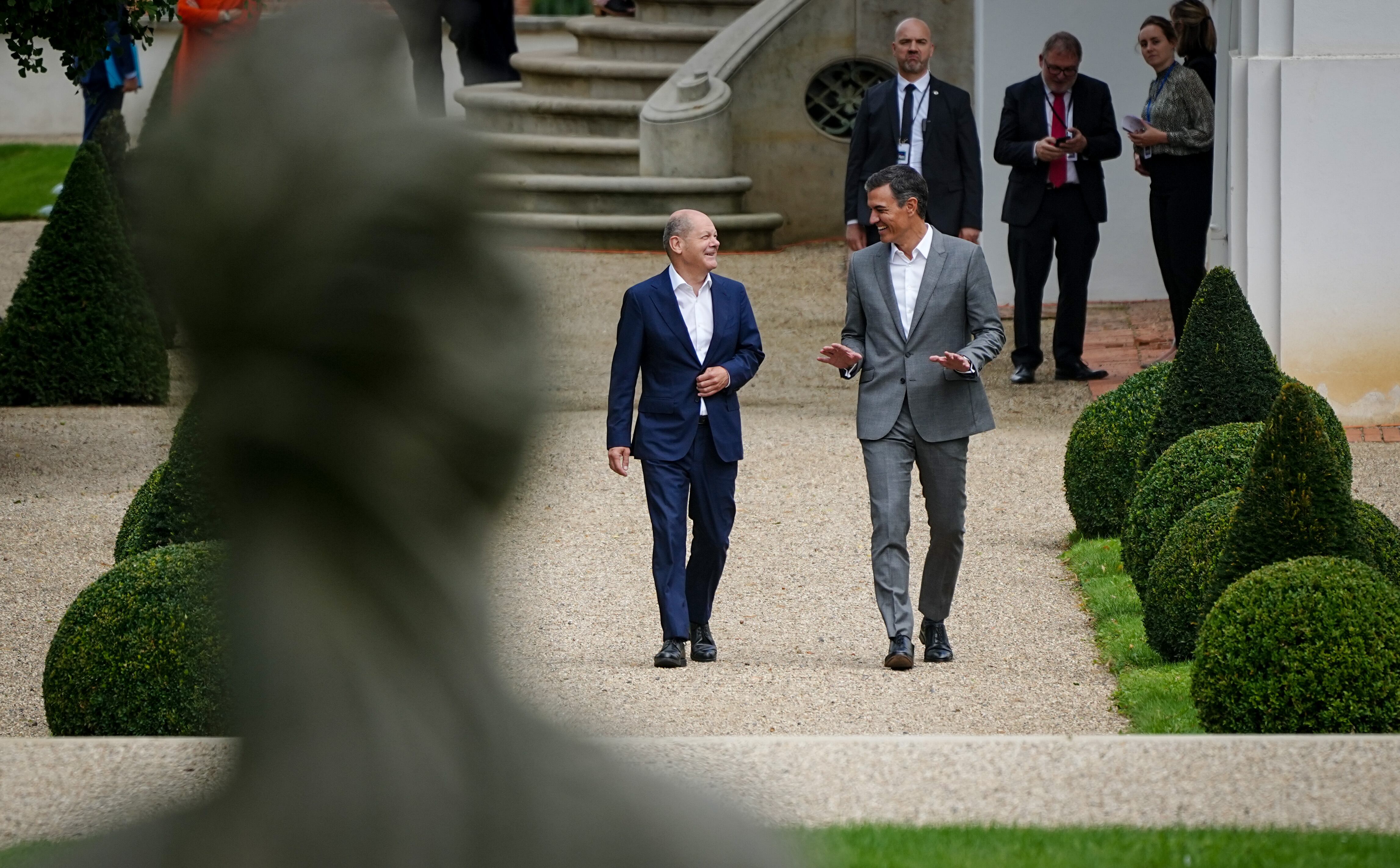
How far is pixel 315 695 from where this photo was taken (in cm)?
95

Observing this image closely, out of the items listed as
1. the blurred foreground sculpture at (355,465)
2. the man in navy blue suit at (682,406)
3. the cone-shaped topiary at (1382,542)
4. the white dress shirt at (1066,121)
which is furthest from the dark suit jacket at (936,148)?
the blurred foreground sculpture at (355,465)

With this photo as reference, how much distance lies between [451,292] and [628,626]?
22.5 feet

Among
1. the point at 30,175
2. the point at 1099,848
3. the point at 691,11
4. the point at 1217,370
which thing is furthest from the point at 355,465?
the point at 30,175

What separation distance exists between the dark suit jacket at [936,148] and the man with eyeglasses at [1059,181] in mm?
713

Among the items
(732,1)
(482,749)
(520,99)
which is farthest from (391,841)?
(732,1)

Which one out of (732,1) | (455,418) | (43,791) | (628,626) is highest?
(732,1)

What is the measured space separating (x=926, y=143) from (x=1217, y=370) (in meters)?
4.18

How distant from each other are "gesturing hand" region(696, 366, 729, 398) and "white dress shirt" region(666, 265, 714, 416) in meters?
0.12

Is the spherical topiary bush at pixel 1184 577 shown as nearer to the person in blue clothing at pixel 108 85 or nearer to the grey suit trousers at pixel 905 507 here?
the grey suit trousers at pixel 905 507

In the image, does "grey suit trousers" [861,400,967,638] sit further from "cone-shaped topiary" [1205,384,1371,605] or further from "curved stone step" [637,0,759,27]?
"curved stone step" [637,0,759,27]

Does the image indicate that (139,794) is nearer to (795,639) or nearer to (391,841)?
(391,841)

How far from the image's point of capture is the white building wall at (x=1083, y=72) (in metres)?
14.2

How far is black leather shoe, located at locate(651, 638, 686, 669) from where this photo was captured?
6.78 meters

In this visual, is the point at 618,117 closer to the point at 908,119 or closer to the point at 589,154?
the point at 589,154
